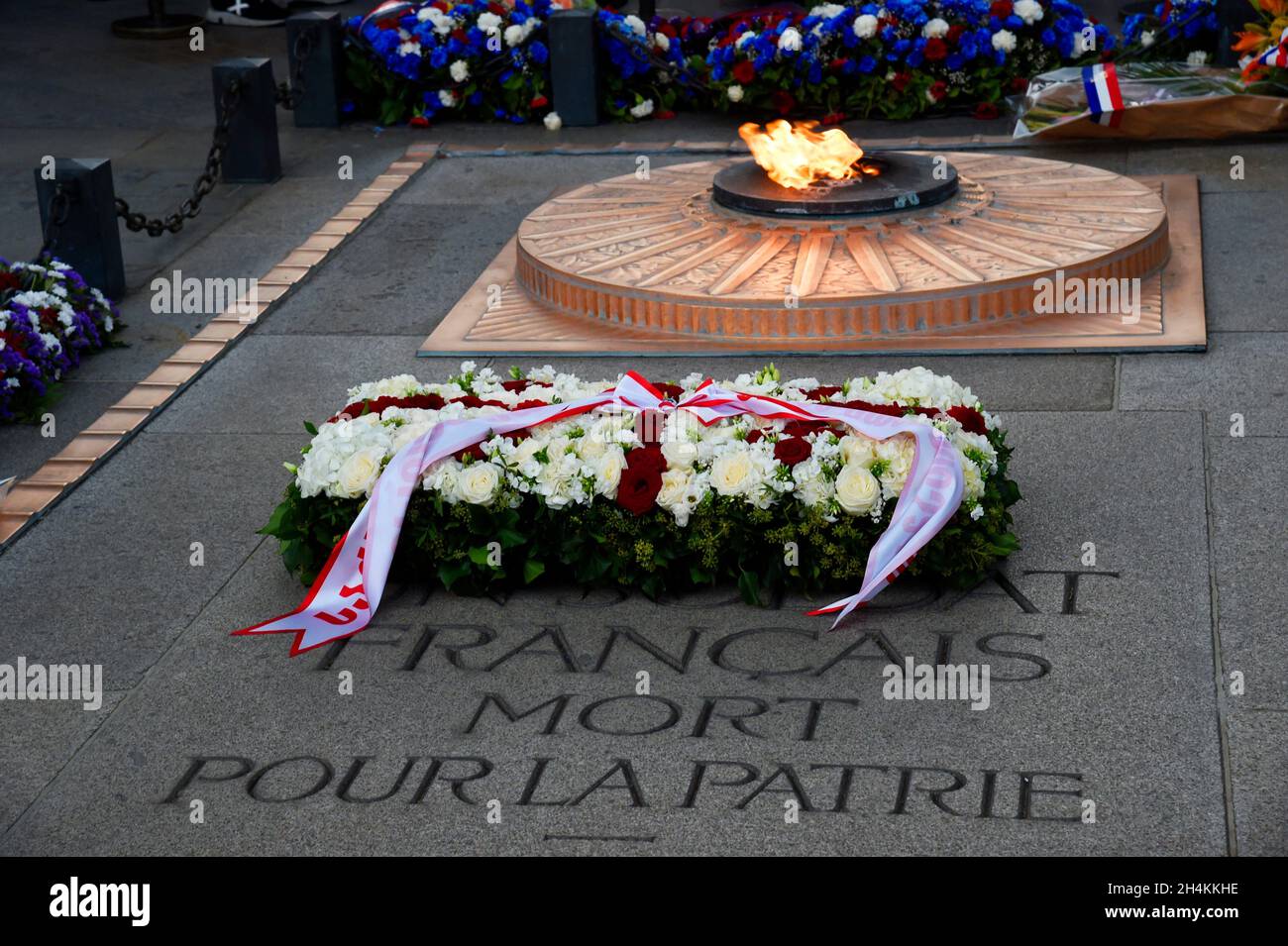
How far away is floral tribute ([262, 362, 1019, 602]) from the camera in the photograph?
4496 mm

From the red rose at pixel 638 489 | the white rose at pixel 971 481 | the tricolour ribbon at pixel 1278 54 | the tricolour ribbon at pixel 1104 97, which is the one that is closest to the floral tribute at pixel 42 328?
the red rose at pixel 638 489

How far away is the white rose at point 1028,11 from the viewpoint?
10406mm

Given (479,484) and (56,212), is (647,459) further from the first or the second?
(56,212)

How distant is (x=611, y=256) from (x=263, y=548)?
258 cm

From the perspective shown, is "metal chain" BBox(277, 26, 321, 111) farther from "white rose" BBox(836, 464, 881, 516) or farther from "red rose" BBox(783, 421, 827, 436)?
"white rose" BBox(836, 464, 881, 516)

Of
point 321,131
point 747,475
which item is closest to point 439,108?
point 321,131

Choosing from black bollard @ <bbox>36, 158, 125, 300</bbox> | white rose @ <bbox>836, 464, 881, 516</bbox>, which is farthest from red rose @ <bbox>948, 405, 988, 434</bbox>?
black bollard @ <bbox>36, 158, 125, 300</bbox>

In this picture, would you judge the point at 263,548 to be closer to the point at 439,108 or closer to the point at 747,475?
the point at 747,475

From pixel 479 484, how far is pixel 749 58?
6.67 m

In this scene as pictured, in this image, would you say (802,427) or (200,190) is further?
(200,190)

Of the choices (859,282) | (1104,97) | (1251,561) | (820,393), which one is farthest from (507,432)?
(1104,97)

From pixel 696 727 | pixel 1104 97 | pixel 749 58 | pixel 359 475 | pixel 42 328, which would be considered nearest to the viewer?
pixel 696 727

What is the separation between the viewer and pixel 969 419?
474 centimetres

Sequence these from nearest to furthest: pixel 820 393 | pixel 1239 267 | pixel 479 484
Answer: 1. pixel 479 484
2. pixel 820 393
3. pixel 1239 267
